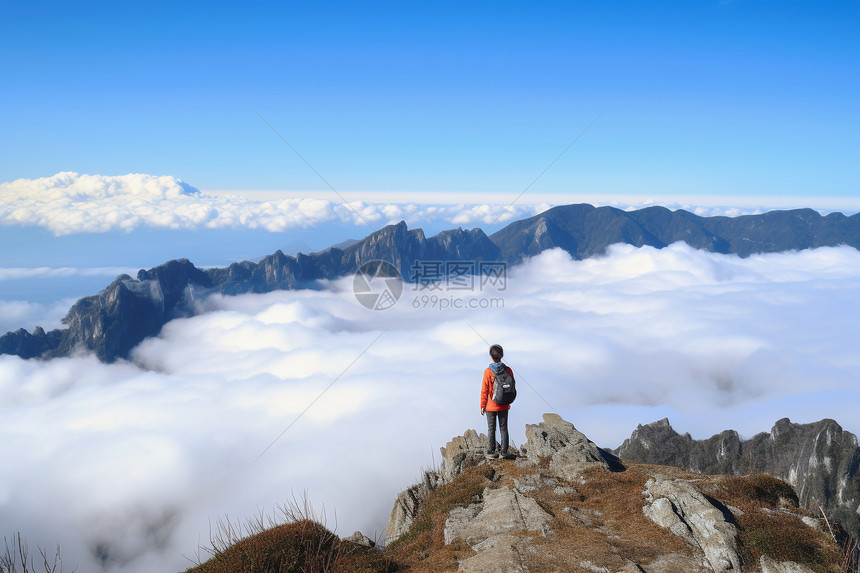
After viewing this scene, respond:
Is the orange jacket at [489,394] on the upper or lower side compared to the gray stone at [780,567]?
upper

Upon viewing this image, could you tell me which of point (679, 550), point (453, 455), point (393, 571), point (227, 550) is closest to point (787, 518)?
point (679, 550)

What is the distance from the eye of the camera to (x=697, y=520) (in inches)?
605

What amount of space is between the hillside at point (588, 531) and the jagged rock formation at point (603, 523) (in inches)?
1.6

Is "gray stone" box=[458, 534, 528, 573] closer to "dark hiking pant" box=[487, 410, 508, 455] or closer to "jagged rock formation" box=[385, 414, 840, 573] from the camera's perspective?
"jagged rock formation" box=[385, 414, 840, 573]

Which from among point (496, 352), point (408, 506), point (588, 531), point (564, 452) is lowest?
point (408, 506)

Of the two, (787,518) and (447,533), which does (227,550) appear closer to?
(447,533)

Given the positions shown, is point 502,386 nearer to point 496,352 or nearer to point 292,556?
point 496,352

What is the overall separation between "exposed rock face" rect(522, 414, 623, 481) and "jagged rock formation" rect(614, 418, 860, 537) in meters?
102

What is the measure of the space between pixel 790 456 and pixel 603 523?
16085 centimetres

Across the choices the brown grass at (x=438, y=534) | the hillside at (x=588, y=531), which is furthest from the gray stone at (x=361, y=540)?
the brown grass at (x=438, y=534)

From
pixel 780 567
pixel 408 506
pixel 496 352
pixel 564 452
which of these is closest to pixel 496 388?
pixel 496 352

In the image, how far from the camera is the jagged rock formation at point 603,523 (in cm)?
1387

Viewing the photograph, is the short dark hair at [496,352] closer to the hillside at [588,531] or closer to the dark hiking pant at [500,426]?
the dark hiking pant at [500,426]

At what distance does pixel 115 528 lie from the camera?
19400 cm
